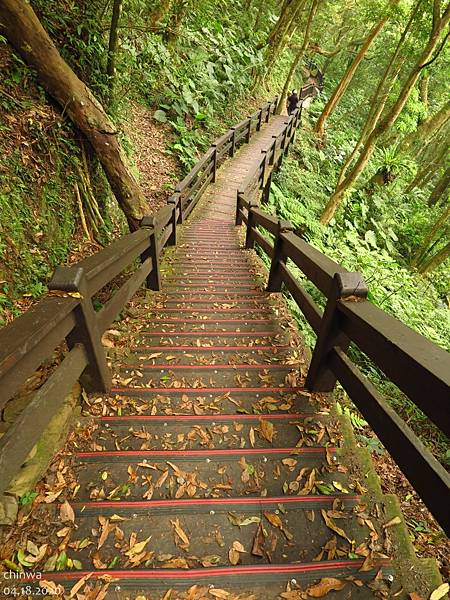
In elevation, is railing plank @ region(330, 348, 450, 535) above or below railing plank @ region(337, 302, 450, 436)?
below

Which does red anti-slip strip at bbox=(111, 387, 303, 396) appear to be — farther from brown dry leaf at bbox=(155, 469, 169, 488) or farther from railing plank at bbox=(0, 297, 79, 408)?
railing plank at bbox=(0, 297, 79, 408)

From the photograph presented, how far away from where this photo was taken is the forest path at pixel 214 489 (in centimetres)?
170

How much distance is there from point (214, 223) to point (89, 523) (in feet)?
25.0

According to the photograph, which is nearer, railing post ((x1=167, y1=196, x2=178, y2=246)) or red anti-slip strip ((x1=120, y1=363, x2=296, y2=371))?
red anti-slip strip ((x1=120, y1=363, x2=296, y2=371))

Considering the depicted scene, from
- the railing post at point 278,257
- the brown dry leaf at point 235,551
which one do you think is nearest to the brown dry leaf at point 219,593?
the brown dry leaf at point 235,551

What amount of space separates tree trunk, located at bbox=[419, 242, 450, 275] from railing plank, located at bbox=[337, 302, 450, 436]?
10935 millimetres

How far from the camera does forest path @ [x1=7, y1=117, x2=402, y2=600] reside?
5.58ft

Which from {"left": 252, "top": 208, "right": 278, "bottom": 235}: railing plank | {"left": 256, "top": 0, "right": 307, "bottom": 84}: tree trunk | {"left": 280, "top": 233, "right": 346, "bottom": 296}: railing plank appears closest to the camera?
{"left": 280, "top": 233, "right": 346, "bottom": 296}: railing plank

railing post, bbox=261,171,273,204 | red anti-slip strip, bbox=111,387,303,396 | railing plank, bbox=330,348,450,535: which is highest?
railing plank, bbox=330,348,450,535

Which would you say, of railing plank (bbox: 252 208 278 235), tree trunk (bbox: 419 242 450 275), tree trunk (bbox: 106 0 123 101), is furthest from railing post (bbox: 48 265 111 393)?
tree trunk (bbox: 419 242 450 275)

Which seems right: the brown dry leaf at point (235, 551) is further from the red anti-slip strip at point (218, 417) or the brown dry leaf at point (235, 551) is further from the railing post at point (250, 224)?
the railing post at point (250, 224)

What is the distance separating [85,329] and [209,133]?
38.8ft

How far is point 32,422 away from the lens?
1715mm

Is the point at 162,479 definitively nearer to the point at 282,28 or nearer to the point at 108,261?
the point at 108,261
